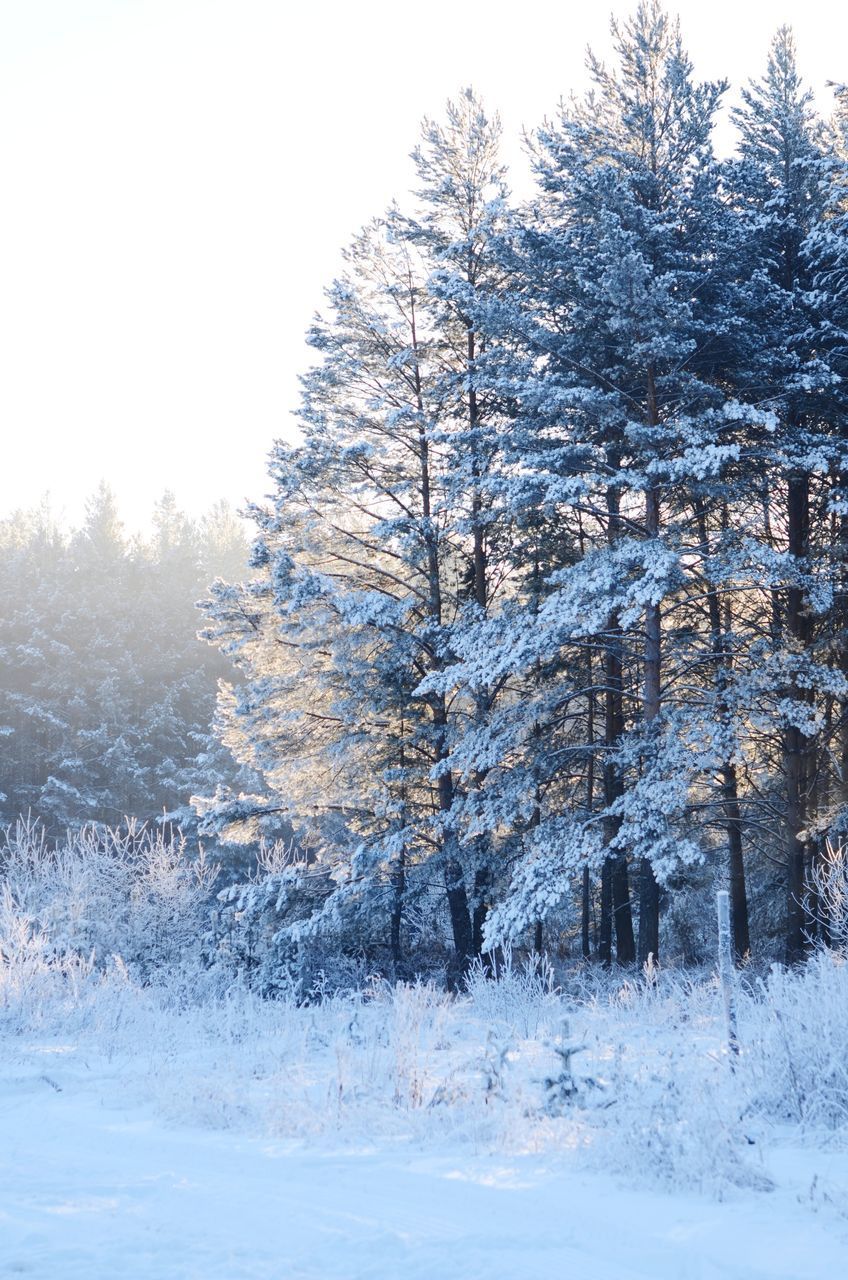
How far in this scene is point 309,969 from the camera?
16.2 m

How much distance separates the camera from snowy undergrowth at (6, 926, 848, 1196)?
17.9 feet

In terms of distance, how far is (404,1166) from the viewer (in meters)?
5.23

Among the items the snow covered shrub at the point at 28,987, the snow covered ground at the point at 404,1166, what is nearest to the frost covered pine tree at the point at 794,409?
the snow covered ground at the point at 404,1166

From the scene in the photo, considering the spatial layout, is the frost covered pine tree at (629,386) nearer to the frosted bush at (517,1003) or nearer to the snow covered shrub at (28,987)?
the frosted bush at (517,1003)

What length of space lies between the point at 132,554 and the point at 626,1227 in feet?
174

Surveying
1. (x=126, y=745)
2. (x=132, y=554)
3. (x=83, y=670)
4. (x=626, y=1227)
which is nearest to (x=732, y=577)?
(x=626, y=1227)

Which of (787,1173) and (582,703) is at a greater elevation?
(582,703)

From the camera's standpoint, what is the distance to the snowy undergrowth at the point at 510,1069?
5.46 meters

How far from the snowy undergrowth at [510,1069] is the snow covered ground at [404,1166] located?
0.09 ft

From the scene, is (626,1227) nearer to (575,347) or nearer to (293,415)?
(575,347)

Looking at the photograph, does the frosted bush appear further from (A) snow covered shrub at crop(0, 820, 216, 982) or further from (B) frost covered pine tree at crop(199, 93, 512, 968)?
(A) snow covered shrub at crop(0, 820, 216, 982)

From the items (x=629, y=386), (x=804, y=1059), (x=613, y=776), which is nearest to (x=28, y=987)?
(x=804, y=1059)

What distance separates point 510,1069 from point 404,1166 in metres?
2.02

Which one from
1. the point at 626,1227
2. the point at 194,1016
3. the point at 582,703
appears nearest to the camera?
the point at 626,1227
